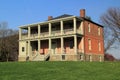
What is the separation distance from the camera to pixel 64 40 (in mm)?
41250

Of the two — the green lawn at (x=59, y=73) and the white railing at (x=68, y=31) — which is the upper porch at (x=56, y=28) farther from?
the green lawn at (x=59, y=73)

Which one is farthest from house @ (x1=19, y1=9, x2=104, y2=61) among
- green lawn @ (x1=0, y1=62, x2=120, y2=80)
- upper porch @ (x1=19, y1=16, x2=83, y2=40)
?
green lawn @ (x1=0, y1=62, x2=120, y2=80)

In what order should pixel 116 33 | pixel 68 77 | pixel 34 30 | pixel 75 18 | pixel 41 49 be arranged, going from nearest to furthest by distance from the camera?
pixel 68 77 < pixel 75 18 < pixel 41 49 < pixel 34 30 < pixel 116 33

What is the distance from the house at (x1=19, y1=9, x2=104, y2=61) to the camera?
38250 millimetres

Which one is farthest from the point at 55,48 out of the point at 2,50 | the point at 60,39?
the point at 2,50

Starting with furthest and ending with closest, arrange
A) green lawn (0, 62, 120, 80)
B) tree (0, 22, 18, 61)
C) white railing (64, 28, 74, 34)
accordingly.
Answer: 1. tree (0, 22, 18, 61)
2. white railing (64, 28, 74, 34)
3. green lawn (0, 62, 120, 80)

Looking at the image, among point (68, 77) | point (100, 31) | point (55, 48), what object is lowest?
point (68, 77)

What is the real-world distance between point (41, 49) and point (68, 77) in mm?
28899

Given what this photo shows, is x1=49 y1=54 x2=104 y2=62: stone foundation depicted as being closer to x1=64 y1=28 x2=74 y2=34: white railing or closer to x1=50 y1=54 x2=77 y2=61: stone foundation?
x1=50 y1=54 x2=77 y2=61: stone foundation

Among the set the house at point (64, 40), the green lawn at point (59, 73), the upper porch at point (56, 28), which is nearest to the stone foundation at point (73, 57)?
the house at point (64, 40)

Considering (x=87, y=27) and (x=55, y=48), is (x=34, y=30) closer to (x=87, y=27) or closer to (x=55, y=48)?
(x=55, y=48)

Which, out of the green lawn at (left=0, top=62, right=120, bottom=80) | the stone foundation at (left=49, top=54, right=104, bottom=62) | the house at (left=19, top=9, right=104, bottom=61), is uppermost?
the house at (left=19, top=9, right=104, bottom=61)

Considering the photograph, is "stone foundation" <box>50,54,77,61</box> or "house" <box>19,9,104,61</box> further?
"house" <box>19,9,104,61</box>

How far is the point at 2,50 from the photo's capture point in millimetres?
55375
